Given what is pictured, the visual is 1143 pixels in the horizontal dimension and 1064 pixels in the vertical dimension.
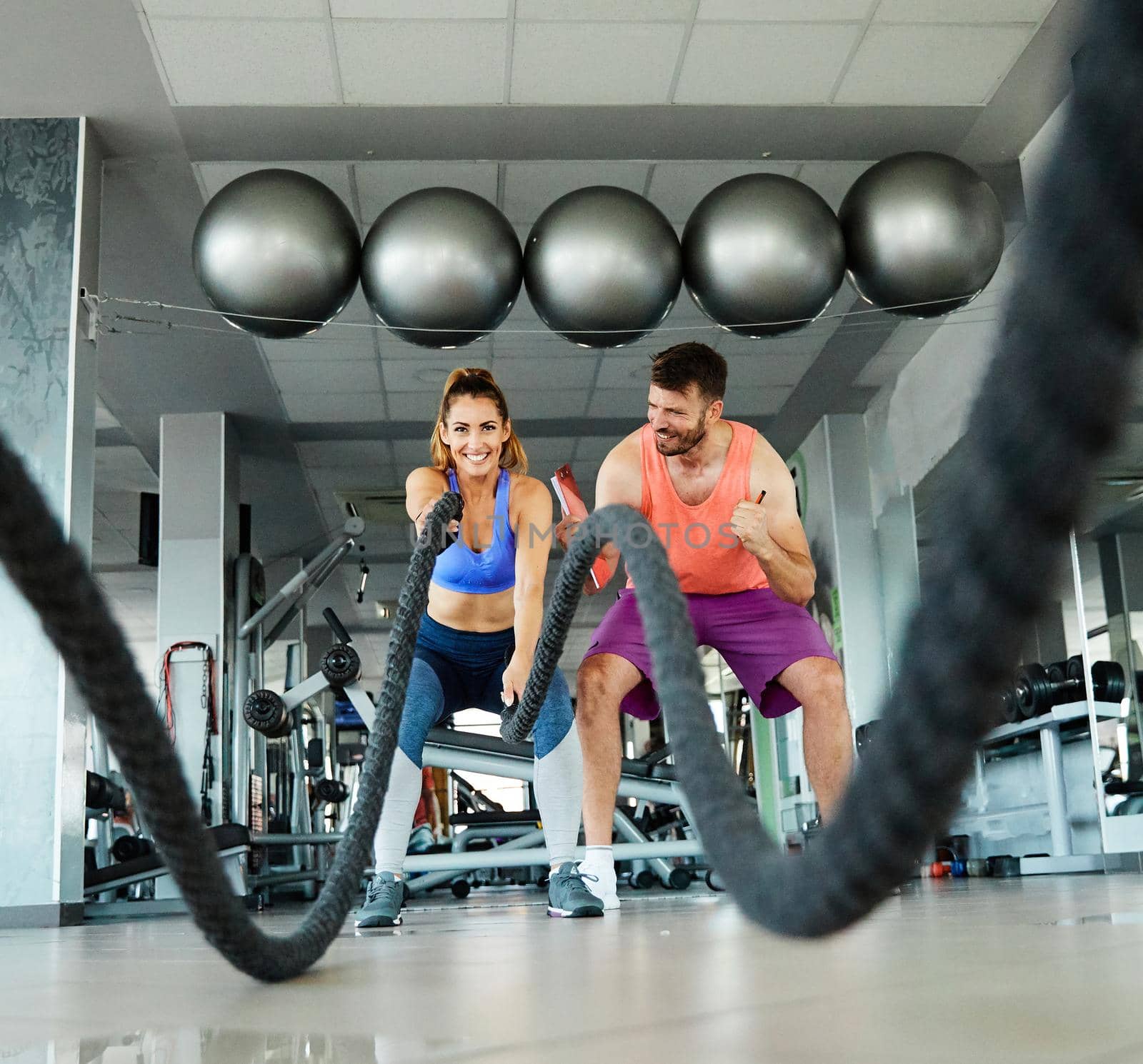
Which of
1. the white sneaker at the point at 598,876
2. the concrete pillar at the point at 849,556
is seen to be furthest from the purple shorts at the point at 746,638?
the concrete pillar at the point at 849,556

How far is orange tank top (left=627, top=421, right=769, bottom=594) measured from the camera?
2.42m

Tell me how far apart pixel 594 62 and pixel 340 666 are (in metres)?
2.60

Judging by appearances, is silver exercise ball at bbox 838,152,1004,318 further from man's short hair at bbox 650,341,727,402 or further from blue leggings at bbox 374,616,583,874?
blue leggings at bbox 374,616,583,874

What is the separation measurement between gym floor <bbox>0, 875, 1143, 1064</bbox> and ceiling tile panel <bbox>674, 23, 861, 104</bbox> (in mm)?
2561

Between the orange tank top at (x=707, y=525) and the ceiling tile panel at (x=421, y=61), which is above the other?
the ceiling tile panel at (x=421, y=61)

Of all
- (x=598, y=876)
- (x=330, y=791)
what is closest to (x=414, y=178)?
(x=598, y=876)

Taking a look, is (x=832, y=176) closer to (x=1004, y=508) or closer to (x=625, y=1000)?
(x=625, y=1000)

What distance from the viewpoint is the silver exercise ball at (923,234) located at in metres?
3.21

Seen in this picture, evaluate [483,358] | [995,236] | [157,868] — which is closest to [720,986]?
[995,236]

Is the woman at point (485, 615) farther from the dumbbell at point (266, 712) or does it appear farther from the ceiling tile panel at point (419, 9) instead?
the dumbbell at point (266, 712)

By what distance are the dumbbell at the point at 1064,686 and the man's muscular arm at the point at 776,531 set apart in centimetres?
295

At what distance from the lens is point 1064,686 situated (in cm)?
536

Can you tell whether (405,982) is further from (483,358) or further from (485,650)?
(483,358)

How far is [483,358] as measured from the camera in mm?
5379
